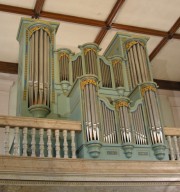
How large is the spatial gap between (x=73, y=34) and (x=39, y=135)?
13.8 ft

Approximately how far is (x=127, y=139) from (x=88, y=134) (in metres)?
0.80

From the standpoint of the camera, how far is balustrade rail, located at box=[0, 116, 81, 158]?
21.5 ft

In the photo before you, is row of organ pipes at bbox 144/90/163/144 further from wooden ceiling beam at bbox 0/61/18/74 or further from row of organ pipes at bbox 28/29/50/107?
wooden ceiling beam at bbox 0/61/18/74

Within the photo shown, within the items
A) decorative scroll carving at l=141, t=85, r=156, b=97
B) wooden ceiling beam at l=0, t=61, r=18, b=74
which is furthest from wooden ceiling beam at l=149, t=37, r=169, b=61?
wooden ceiling beam at l=0, t=61, r=18, b=74

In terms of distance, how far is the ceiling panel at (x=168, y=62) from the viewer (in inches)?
448

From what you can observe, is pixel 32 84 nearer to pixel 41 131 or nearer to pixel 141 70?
pixel 41 131

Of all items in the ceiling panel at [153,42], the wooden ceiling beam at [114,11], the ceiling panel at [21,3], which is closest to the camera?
the ceiling panel at [21,3]

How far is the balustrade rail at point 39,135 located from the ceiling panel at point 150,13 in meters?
4.03

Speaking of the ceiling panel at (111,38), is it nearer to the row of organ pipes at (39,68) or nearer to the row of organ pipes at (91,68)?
the row of organ pipes at (91,68)

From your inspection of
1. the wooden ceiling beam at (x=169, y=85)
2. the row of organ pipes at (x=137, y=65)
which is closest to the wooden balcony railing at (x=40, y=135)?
the row of organ pipes at (x=137, y=65)

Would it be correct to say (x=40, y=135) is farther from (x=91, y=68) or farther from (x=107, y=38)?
(x=107, y=38)

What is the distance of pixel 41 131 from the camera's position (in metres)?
6.85

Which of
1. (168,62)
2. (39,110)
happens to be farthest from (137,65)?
(168,62)

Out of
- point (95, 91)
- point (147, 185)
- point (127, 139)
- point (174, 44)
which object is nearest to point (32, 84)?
point (95, 91)
